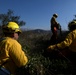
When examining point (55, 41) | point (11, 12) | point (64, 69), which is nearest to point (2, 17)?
point (11, 12)

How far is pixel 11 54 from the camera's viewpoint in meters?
5.55

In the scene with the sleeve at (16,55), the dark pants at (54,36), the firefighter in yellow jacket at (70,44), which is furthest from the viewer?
the dark pants at (54,36)

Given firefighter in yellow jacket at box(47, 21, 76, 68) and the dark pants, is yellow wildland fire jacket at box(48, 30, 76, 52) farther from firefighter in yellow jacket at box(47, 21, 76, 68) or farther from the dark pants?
the dark pants

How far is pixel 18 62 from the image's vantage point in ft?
18.2

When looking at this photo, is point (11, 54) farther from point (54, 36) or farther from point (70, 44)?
point (54, 36)

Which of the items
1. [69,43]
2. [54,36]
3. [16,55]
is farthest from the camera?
[54,36]

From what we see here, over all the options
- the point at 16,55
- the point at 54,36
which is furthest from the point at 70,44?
the point at 54,36

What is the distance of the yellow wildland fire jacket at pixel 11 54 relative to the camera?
5543 millimetres

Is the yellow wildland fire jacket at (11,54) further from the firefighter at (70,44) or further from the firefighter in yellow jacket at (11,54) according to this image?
the firefighter at (70,44)

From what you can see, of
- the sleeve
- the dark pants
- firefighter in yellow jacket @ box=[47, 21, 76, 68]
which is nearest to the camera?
the sleeve

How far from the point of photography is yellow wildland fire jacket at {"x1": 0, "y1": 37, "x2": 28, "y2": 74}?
554 centimetres

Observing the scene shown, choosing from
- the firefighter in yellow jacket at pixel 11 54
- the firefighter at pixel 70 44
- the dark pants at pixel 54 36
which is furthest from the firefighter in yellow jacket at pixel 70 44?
the dark pants at pixel 54 36

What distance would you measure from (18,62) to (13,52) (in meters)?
0.20

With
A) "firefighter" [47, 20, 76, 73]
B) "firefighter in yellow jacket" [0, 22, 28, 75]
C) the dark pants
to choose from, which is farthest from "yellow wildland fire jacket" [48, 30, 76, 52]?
the dark pants
